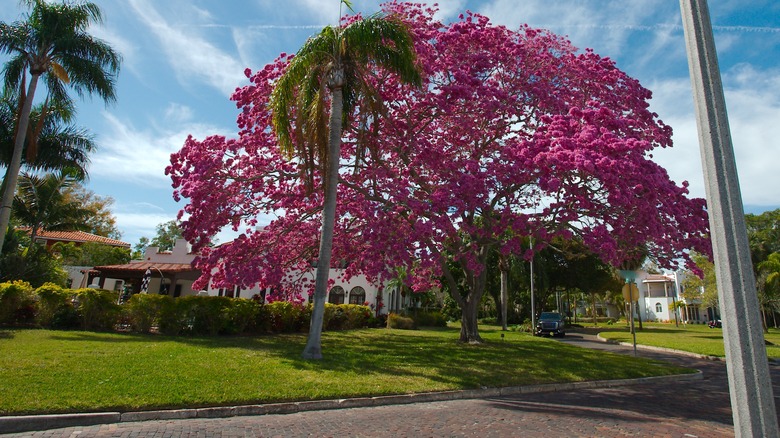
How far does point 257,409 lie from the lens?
295 inches

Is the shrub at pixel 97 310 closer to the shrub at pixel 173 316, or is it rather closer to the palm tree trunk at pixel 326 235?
the shrub at pixel 173 316

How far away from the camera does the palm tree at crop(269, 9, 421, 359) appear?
39.4 ft

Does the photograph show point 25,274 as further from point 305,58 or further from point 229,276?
A: point 305,58

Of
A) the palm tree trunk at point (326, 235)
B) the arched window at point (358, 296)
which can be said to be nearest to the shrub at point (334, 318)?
the palm tree trunk at point (326, 235)

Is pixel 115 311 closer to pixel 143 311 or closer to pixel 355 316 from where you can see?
pixel 143 311

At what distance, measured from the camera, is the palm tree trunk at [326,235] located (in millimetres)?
11828

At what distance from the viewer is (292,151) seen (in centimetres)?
1265

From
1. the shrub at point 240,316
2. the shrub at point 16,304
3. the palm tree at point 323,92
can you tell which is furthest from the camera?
the shrub at point 240,316

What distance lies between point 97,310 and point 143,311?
5.20 ft

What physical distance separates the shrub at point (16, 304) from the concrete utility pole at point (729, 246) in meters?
19.7

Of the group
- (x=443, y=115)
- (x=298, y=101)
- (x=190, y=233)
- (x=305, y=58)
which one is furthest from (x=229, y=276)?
(x=443, y=115)

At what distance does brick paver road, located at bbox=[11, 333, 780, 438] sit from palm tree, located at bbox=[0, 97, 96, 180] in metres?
17.7

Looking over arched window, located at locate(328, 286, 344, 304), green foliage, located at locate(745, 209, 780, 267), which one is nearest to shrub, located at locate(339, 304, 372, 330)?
arched window, located at locate(328, 286, 344, 304)

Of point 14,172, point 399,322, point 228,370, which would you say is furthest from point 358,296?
point 228,370
